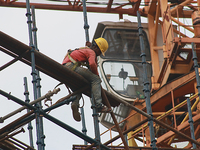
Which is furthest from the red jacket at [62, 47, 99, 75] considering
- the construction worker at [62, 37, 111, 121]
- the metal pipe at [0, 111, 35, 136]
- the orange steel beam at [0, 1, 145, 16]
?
the orange steel beam at [0, 1, 145, 16]

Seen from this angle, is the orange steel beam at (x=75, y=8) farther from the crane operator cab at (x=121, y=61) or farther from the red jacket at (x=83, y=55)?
the red jacket at (x=83, y=55)

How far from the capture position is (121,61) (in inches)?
1096

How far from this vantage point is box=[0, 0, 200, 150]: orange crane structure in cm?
1331

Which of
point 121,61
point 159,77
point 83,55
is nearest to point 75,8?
point 121,61

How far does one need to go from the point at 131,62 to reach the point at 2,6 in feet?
21.7

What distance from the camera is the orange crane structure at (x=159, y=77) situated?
1331cm

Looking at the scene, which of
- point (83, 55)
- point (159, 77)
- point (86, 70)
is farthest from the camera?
point (159, 77)

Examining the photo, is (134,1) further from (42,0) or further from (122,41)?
(42,0)

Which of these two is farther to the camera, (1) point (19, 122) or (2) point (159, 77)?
(2) point (159, 77)

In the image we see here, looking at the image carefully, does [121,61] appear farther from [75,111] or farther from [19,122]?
[19,122]

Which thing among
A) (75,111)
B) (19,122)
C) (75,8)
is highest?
(75,8)

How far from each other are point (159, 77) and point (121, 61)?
3.47 m

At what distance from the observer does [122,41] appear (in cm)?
2822

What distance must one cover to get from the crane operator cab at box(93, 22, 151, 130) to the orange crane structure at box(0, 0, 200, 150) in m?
0.86
